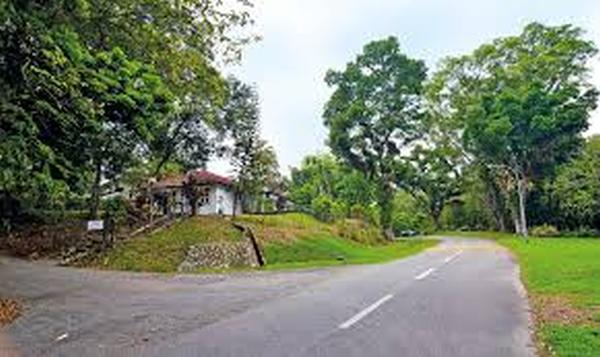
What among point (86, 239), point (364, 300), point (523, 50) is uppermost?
point (523, 50)

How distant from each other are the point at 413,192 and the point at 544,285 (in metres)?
65.4

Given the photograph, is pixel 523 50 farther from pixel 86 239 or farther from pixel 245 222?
pixel 86 239

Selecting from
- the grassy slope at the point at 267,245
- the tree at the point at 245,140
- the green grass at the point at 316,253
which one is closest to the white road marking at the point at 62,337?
the grassy slope at the point at 267,245

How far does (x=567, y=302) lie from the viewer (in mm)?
14414

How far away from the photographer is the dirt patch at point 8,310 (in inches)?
499

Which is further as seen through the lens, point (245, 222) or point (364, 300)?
point (245, 222)

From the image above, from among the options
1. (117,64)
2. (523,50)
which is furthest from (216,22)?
(523,50)

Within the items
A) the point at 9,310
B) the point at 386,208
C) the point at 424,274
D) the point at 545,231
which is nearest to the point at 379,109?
the point at 386,208

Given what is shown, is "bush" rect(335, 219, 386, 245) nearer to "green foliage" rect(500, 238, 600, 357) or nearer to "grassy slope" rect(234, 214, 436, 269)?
"grassy slope" rect(234, 214, 436, 269)

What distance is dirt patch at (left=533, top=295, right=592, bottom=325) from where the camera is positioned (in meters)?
12.0

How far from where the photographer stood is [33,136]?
45.4 feet

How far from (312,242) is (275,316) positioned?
25835 mm

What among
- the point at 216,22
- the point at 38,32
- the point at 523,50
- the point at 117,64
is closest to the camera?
the point at 38,32

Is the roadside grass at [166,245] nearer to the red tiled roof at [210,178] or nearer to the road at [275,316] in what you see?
the road at [275,316]
